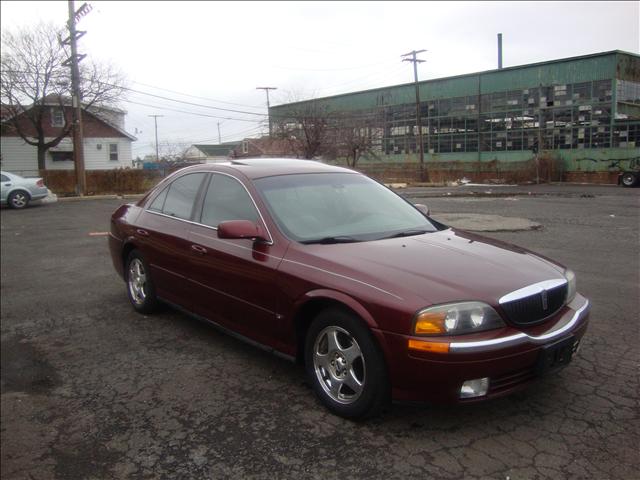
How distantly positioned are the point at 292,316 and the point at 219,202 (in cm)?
137

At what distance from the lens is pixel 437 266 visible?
10.4 feet

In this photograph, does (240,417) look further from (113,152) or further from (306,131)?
(113,152)

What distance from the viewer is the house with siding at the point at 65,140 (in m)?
34.9

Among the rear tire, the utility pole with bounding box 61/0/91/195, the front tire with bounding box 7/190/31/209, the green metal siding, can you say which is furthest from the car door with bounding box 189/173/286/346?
the green metal siding

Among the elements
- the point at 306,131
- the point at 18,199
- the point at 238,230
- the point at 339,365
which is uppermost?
the point at 306,131

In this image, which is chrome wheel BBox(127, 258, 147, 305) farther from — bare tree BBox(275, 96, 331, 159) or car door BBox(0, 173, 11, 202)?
bare tree BBox(275, 96, 331, 159)

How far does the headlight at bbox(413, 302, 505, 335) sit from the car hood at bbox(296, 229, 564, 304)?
46mm

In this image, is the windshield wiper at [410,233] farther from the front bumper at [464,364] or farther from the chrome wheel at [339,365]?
the front bumper at [464,364]

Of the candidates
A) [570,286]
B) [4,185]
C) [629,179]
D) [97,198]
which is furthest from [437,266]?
[629,179]

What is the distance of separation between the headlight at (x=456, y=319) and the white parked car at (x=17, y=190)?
17.7m

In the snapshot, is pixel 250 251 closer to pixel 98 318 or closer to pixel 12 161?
pixel 98 318

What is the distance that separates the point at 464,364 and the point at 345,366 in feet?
2.36

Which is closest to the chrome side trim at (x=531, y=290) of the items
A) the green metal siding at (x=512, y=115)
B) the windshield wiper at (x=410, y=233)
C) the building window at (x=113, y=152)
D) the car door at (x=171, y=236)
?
the windshield wiper at (x=410, y=233)

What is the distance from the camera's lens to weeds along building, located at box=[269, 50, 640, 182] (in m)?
35.9
